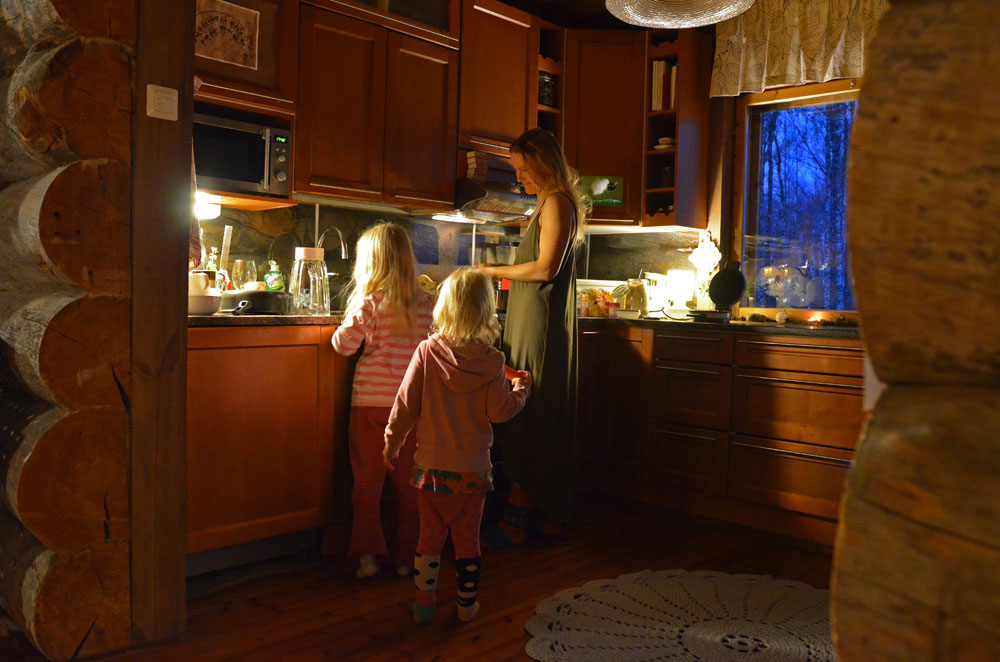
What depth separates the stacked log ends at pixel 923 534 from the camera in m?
0.46

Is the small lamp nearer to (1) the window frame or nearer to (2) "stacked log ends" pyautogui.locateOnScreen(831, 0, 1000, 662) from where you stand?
(1) the window frame

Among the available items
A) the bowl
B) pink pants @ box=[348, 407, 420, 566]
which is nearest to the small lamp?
pink pants @ box=[348, 407, 420, 566]

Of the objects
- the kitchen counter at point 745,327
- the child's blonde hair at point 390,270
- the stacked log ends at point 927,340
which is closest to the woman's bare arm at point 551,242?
the child's blonde hair at point 390,270

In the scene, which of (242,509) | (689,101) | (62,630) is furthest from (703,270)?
(62,630)

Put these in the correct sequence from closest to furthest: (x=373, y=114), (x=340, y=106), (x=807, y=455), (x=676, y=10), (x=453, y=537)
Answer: (x=453, y=537), (x=676, y=10), (x=807, y=455), (x=340, y=106), (x=373, y=114)

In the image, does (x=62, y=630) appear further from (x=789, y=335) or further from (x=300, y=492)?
(x=789, y=335)

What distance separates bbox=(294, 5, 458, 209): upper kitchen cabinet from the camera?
3.05 metres

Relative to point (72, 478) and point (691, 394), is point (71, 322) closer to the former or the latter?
point (72, 478)

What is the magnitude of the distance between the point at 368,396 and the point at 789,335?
168 cm

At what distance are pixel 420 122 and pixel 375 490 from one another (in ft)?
5.66

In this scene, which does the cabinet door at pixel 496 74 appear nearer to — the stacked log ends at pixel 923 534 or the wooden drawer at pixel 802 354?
the wooden drawer at pixel 802 354

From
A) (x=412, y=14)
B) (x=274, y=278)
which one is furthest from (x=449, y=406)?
(x=412, y=14)

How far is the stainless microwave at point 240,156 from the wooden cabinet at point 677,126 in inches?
76.4

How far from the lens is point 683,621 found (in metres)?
2.18
